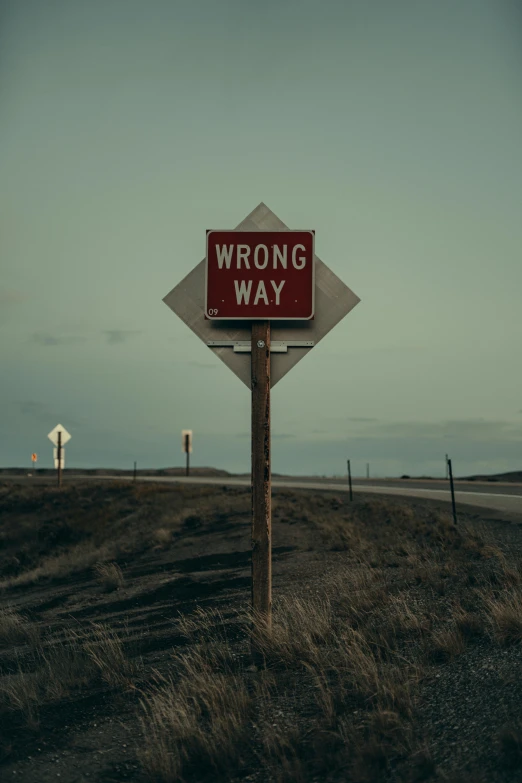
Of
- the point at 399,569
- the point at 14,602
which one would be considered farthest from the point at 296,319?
the point at 14,602

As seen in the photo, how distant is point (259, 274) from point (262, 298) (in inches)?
9.5

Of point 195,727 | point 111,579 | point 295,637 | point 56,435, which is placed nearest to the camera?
point 195,727

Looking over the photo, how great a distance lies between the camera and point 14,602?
14211 millimetres

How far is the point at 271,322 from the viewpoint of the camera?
710 cm

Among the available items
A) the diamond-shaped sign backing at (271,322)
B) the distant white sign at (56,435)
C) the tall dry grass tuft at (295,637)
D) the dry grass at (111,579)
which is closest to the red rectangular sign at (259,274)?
the diamond-shaped sign backing at (271,322)

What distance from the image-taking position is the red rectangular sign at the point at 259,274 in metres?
7.00

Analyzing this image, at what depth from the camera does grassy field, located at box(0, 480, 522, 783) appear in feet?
15.0

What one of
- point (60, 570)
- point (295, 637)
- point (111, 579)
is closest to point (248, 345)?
point (295, 637)

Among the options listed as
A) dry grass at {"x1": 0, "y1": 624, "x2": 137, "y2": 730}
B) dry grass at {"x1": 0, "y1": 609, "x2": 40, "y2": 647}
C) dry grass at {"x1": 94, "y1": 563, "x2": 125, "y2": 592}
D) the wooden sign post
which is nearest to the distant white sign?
dry grass at {"x1": 94, "y1": 563, "x2": 125, "y2": 592}

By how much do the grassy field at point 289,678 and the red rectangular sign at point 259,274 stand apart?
294 cm

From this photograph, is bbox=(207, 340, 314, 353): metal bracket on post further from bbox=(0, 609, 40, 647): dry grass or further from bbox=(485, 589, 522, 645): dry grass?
bbox=(0, 609, 40, 647): dry grass

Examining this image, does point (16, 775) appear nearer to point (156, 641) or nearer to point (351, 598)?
point (156, 641)

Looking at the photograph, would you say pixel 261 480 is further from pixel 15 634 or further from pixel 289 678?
pixel 15 634

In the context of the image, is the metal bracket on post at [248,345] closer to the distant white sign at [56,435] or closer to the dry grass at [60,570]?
the dry grass at [60,570]
